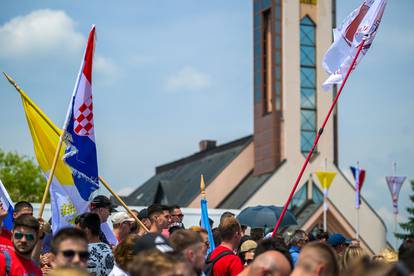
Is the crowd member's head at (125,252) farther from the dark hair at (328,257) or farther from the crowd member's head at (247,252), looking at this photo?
the crowd member's head at (247,252)

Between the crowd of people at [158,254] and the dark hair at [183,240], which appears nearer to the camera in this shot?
the crowd of people at [158,254]

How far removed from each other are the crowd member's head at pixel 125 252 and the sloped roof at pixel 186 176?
42.1m

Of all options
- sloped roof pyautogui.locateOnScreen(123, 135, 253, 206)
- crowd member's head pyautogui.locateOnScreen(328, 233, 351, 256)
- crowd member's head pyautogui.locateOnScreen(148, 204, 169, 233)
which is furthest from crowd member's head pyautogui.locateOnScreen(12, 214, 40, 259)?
sloped roof pyautogui.locateOnScreen(123, 135, 253, 206)

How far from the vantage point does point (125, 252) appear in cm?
677

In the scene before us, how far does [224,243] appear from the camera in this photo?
29.1 feet

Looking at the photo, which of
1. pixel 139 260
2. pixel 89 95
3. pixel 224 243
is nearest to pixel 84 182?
pixel 89 95

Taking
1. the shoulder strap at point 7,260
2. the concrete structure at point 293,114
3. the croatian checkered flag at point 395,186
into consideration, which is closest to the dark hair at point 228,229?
the shoulder strap at point 7,260

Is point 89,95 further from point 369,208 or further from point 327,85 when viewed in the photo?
point 369,208

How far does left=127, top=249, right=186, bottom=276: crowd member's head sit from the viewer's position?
5.09 meters

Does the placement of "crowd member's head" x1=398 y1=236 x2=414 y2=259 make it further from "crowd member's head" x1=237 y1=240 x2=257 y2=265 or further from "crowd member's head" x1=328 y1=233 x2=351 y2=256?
"crowd member's head" x1=328 y1=233 x2=351 y2=256

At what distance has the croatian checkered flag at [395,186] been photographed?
1521 inches

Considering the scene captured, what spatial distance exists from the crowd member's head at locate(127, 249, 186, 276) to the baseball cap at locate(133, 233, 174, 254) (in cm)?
53

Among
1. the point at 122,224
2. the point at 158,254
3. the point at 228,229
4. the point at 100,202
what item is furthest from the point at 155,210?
the point at 158,254

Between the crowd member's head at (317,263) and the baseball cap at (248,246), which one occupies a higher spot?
the crowd member's head at (317,263)
